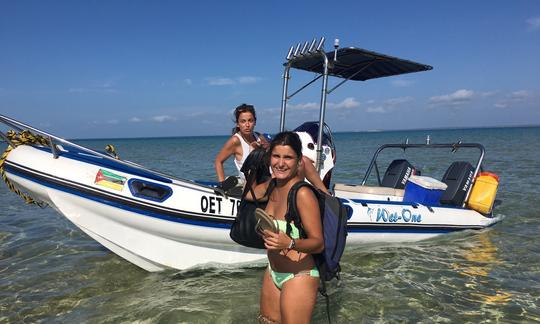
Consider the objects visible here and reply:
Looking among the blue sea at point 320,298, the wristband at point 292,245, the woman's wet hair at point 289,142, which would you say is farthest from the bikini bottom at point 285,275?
the blue sea at point 320,298

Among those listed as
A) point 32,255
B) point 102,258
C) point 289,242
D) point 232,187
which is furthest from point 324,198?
point 32,255

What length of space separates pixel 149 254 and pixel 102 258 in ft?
4.80

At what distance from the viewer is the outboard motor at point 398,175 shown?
691cm

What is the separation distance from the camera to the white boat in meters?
4.17

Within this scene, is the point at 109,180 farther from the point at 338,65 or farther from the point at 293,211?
the point at 338,65

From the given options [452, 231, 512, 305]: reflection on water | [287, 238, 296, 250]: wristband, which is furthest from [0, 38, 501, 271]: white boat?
[287, 238, 296, 250]: wristband

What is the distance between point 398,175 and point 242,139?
3575mm

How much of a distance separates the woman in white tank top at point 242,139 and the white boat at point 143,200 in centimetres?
42

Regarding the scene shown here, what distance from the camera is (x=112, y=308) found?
406 cm

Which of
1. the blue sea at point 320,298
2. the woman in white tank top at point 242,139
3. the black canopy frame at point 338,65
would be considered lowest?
the blue sea at point 320,298

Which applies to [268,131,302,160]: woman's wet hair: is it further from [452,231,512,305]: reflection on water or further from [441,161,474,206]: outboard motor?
[441,161,474,206]: outboard motor

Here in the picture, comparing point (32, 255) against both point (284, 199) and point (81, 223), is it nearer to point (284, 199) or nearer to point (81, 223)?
point (81, 223)

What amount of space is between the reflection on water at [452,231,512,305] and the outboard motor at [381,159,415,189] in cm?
140

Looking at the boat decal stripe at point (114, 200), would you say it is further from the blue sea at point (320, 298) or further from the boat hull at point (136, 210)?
the blue sea at point (320, 298)
